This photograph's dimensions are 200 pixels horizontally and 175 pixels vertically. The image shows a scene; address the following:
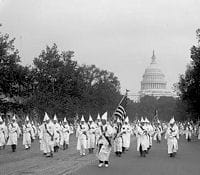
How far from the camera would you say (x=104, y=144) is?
20.9 m

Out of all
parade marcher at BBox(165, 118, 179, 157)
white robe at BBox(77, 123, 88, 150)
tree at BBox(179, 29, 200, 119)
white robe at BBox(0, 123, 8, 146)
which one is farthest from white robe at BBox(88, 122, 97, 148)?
tree at BBox(179, 29, 200, 119)

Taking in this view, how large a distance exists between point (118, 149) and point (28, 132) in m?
7.24

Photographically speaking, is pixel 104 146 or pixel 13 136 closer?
pixel 104 146

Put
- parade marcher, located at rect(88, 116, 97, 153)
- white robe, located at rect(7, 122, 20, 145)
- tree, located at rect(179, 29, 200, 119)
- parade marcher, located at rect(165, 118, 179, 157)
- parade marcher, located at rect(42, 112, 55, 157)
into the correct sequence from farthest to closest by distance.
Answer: tree, located at rect(179, 29, 200, 119) < white robe, located at rect(7, 122, 20, 145) < parade marcher, located at rect(88, 116, 97, 153) < parade marcher, located at rect(165, 118, 179, 157) < parade marcher, located at rect(42, 112, 55, 157)

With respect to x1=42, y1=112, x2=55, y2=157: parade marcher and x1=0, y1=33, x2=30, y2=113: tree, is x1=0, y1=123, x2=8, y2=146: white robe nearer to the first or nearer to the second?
x1=42, y1=112, x2=55, y2=157: parade marcher

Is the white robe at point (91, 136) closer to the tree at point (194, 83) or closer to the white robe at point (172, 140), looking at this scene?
the white robe at point (172, 140)

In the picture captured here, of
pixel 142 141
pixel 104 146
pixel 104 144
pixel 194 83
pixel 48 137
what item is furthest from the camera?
pixel 194 83

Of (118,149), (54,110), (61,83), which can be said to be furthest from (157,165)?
(61,83)

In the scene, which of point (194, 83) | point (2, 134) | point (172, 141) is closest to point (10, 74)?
point (194, 83)

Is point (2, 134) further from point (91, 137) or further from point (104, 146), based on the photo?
point (104, 146)

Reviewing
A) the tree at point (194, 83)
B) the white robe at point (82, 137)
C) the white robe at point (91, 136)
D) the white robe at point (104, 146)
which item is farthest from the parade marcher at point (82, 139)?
the tree at point (194, 83)

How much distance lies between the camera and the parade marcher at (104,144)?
67.4 feet

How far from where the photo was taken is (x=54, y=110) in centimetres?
5950

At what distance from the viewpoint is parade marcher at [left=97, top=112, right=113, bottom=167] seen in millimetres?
20531
